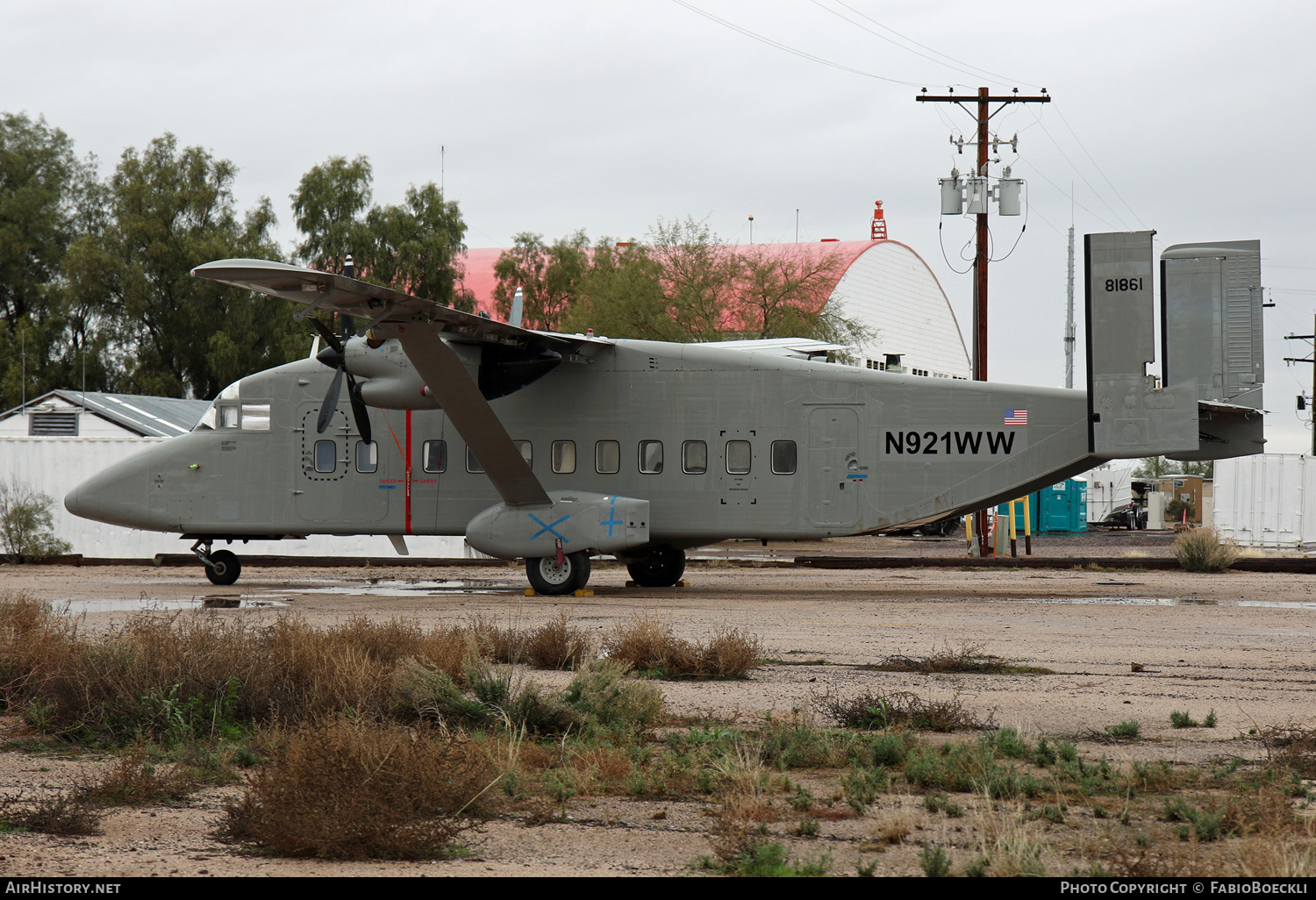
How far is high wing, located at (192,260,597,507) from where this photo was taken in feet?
47.9

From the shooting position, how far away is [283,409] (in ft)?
65.8

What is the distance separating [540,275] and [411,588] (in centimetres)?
4195

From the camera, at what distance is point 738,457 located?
1848 centimetres

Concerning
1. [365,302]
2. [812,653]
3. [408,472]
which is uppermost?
[365,302]

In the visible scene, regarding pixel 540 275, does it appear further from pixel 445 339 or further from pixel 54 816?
pixel 54 816

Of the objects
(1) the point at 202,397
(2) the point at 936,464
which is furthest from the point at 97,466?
(1) the point at 202,397

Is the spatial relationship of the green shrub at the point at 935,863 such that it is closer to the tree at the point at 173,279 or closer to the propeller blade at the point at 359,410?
the propeller blade at the point at 359,410

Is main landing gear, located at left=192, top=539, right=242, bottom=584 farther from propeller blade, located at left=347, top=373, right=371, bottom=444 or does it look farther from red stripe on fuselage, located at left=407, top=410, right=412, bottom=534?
propeller blade, located at left=347, top=373, right=371, bottom=444

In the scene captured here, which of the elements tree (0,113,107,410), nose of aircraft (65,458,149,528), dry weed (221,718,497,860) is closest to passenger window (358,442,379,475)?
nose of aircraft (65,458,149,528)

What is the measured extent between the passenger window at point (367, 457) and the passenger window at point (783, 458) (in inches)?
274

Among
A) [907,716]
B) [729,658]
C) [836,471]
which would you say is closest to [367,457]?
[836,471]

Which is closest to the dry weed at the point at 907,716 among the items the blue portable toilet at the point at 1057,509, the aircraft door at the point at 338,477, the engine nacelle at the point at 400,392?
the engine nacelle at the point at 400,392

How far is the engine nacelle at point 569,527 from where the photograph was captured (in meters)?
18.1

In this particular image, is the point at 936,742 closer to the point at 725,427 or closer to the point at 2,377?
the point at 725,427
